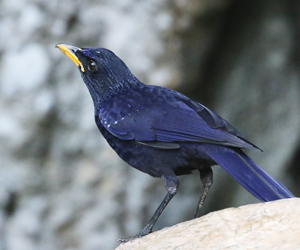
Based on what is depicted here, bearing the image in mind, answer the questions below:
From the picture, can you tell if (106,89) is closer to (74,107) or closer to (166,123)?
(166,123)

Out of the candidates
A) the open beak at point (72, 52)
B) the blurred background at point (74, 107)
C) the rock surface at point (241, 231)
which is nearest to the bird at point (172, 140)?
the rock surface at point (241, 231)

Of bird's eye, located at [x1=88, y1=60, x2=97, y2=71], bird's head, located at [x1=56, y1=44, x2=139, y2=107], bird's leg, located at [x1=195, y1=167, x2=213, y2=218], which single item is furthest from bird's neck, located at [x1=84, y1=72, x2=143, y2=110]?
bird's leg, located at [x1=195, y1=167, x2=213, y2=218]

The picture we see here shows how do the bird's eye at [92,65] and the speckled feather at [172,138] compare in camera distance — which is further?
the bird's eye at [92,65]

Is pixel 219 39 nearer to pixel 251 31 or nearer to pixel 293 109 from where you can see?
pixel 251 31

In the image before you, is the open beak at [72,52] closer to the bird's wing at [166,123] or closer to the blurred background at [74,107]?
the bird's wing at [166,123]

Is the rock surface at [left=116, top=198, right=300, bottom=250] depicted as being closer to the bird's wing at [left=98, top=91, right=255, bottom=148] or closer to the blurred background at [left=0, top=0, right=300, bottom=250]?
the bird's wing at [left=98, top=91, right=255, bottom=148]

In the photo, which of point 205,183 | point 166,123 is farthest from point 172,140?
point 205,183

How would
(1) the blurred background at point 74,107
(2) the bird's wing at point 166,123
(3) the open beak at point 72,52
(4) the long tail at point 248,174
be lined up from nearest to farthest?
(4) the long tail at point 248,174, (2) the bird's wing at point 166,123, (3) the open beak at point 72,52, (1) the blurred background at point 74,107
